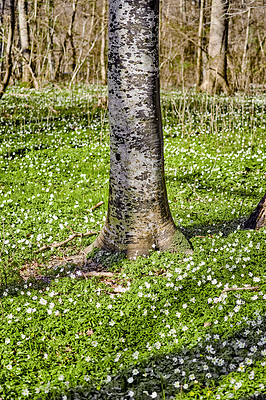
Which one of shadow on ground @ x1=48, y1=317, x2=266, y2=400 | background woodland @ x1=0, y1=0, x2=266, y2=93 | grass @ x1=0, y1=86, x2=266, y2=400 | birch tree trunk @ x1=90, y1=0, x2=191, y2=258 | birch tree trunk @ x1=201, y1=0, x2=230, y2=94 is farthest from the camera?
background woodland @ x1=0, y1=0, x2=266, y2=93

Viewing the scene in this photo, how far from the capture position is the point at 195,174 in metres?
8.22

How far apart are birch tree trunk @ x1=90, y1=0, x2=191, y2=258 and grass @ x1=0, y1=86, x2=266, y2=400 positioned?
28 centimetres

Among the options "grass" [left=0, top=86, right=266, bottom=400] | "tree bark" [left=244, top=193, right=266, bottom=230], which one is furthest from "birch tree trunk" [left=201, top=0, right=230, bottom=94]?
"tree bark" [left=244, top=193, right=266, bottom=230]

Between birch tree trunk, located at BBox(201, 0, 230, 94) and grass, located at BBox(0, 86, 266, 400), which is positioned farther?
birch tree trunk, located at BBox(201, 0, 230, 94)

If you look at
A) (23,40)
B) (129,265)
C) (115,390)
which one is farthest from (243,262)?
(23,40)

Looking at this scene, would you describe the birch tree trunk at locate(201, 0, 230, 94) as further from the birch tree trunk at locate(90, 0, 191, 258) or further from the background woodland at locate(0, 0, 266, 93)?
the birch tree trunk at locate(90, 0, 191, 258)

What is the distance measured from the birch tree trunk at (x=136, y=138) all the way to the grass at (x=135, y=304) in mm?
282

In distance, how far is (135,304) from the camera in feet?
13.2

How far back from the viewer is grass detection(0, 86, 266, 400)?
3.06 m

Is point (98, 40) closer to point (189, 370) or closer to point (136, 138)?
point (136, 138)

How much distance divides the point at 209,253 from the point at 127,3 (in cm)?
318

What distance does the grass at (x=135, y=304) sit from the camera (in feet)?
10.0

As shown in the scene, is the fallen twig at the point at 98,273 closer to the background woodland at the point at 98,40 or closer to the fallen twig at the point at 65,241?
the fallen twig at the point at 65,241

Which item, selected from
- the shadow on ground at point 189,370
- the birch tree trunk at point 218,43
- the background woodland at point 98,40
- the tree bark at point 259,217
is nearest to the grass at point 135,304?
the shadow on ground at point 189,370
